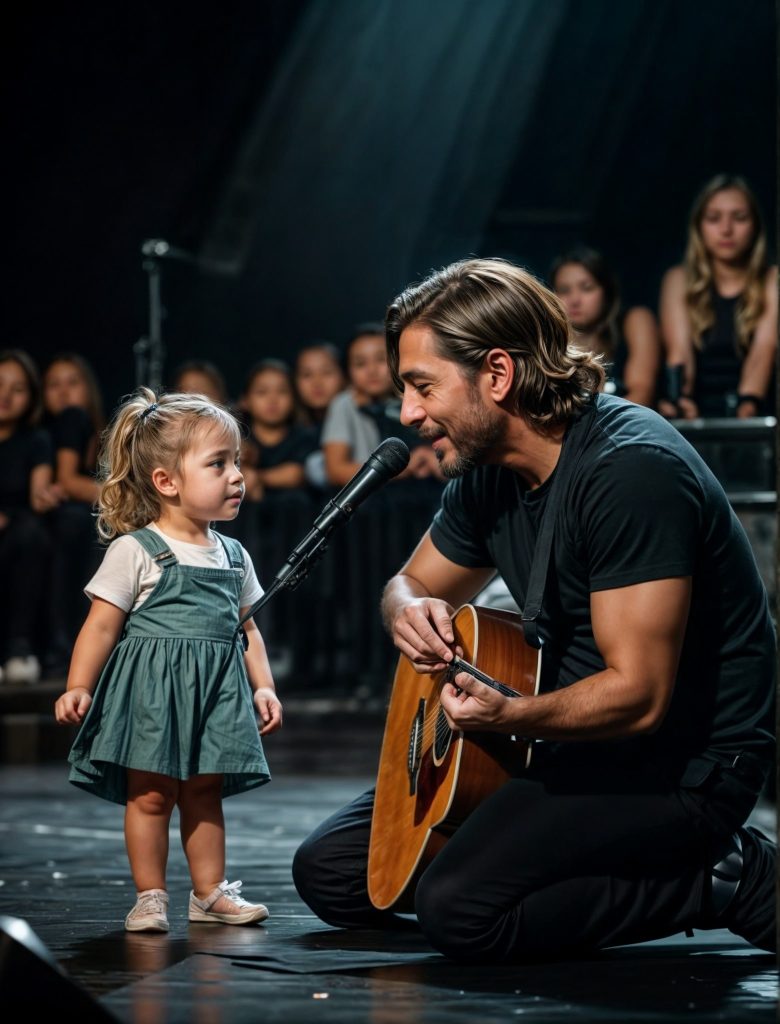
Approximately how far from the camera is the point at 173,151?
9273mm

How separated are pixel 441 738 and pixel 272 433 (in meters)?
4.74

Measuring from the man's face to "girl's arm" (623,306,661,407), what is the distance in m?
3.52

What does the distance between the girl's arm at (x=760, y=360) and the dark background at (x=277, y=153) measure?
227 centimetres

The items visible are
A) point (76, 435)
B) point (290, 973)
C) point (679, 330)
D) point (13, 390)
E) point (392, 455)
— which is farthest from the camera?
point (76, 435)

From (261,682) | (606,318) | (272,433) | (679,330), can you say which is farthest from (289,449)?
(261,682)

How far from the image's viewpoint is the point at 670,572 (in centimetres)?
292

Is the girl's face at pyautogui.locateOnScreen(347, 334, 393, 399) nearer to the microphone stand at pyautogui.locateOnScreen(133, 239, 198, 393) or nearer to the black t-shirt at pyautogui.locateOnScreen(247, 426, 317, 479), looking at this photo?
the black t-shirt at pyautogui.locateOnScreen(247, 426, 317, 479)

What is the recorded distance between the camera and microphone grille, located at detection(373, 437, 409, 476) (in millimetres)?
3225

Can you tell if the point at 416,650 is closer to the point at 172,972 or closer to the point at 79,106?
the point at 172,972

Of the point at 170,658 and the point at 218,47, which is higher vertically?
the point at 218,47

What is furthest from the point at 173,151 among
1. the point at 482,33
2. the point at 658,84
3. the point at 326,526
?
the point at 326,526

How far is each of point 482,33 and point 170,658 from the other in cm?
729

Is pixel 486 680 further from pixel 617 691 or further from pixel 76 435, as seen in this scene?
pixel 76 435

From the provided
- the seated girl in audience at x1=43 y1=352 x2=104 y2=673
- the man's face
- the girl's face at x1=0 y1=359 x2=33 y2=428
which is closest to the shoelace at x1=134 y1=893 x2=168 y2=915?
the man's face
